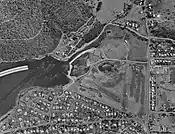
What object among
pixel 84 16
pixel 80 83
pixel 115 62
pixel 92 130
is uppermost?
pixel 84 16

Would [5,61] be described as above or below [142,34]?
below

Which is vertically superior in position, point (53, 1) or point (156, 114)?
point (53, 1)

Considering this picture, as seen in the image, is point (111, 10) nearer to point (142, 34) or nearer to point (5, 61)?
point (142, 34)

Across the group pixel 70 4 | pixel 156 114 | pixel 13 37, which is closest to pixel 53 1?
pixel 70 4

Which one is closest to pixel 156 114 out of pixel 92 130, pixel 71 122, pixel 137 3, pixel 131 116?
pixel 131 116

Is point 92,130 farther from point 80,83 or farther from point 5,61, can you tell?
point 5,61

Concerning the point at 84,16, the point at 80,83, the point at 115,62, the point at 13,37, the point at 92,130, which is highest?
the point at 84,16
